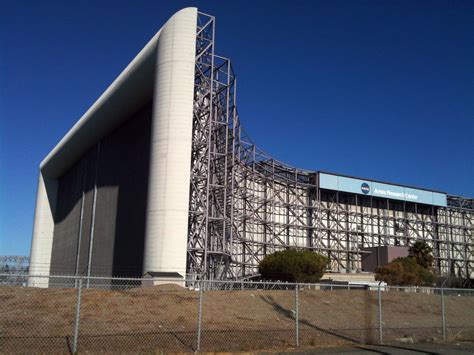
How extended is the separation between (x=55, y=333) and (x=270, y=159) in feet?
190

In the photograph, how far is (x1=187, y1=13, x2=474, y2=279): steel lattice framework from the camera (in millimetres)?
45469

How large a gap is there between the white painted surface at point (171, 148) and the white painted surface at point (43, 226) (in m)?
47.1

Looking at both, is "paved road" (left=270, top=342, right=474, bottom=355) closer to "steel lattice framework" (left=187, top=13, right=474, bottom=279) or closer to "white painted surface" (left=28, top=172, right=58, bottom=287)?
"steel lattice framework" (left=187, top=13, right=474, bottom=279)

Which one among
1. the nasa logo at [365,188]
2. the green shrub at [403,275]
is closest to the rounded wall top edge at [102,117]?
the green shrub at [403,275]

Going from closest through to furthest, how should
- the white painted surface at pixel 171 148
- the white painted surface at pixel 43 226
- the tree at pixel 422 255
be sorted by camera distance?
the white painted surface at pixel 171 148
the tree at pixel 422 255
the white painted surface at pixel 43 226

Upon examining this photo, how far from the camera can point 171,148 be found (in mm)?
39312

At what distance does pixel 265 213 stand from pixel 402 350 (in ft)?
180

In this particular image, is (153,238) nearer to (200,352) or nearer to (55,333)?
(55,333)

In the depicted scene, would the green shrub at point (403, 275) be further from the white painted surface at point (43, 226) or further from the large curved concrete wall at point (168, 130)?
the white painted surface at point (43, 226)

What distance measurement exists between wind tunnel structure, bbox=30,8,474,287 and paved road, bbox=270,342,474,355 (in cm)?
2133

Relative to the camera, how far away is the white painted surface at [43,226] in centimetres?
8085

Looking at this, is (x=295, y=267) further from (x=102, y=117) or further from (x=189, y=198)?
(x=102, y=117)

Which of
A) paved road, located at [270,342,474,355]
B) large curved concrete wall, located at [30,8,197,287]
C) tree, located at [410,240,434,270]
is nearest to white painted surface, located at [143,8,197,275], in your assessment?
large curved concrete wall, located at [30,8,197,287]

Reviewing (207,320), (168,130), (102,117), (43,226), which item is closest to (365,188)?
(102,117)
